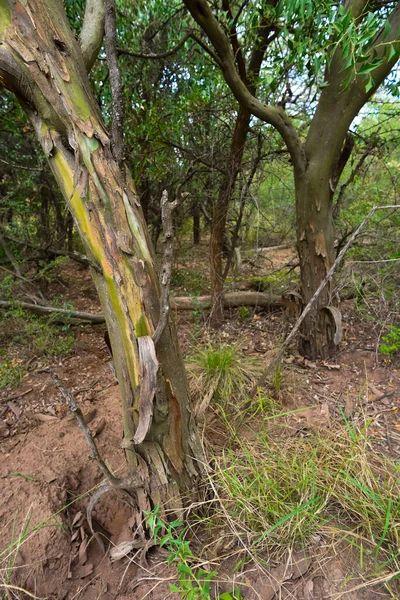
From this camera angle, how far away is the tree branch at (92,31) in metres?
1.39

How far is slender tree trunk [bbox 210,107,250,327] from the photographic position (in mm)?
2947

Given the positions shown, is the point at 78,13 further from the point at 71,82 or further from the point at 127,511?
the point at 127,511

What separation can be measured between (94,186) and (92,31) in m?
0.80

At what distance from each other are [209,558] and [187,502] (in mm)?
241

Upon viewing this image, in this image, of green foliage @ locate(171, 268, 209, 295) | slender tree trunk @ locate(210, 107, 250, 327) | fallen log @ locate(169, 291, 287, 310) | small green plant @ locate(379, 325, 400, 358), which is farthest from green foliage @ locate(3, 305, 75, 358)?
small green plant @ locate(379, 325, 400, 358)

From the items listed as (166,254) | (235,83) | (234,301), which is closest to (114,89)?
(166,254)

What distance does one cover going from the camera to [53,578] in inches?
60.6

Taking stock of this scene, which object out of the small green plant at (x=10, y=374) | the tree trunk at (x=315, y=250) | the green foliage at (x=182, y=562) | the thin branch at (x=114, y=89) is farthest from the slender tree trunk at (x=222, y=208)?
the green foliage at (x=182, y=562)

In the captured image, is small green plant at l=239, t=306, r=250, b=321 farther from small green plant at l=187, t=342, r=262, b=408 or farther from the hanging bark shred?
the hanging bark shred

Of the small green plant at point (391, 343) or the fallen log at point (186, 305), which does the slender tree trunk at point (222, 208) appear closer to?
the fallen log at point (186, 305)

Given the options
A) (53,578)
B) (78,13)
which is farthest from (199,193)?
(53,578)

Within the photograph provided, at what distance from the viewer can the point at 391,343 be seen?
8.80 ft

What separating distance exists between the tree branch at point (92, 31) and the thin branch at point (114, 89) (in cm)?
14

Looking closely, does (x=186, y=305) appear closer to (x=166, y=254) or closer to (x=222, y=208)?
(x=222, y=208)
